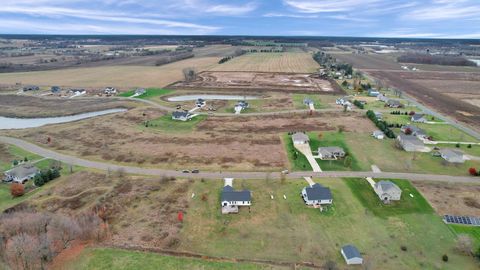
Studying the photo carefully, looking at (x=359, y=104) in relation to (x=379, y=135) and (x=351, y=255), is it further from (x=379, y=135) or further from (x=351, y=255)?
(x=351, y=255)

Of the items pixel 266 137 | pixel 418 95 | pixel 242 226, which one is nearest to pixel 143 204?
pixel 242 226

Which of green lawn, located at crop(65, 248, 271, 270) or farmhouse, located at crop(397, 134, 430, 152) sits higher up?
farmhouse, located at crop(397, 134, 430, 152)

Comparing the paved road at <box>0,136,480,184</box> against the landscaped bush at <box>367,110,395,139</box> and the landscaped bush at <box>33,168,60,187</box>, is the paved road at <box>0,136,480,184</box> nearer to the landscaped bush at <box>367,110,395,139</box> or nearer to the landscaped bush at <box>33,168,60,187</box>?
the landscaped bush at <box>33,168,60,187</box>

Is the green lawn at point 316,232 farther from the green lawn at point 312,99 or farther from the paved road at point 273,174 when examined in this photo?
the green lawn at point 312,99

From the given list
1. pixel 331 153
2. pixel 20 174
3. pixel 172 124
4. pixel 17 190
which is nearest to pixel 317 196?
pixel 331 153

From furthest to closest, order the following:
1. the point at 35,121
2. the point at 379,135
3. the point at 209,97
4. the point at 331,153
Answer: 1. the point at 209,97
2. the point at 35,121
3. the point at 379,135
4. the point at 331,153

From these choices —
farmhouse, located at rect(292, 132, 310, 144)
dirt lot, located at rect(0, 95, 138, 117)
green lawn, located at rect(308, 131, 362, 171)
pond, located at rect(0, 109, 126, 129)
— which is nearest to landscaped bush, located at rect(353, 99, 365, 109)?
green lawn, located at rect(308, 131, 362, 171)
